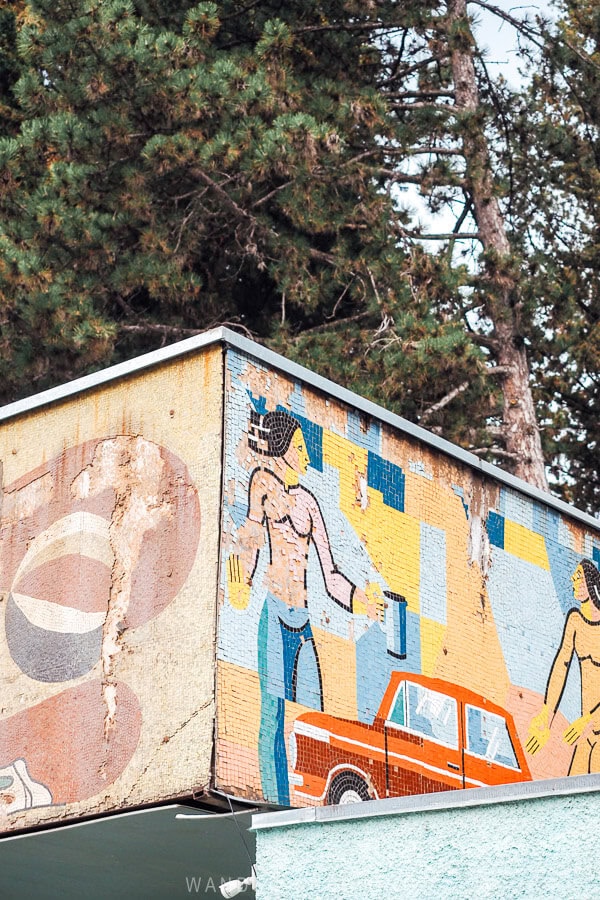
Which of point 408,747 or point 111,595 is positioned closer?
point 111,595

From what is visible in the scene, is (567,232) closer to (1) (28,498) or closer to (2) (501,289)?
(2) (501,289)

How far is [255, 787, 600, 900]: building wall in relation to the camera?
15.5ft

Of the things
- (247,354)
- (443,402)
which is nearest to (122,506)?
(247,354)

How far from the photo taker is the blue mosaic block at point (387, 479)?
808 cm

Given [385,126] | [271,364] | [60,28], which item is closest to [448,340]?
[385,126]

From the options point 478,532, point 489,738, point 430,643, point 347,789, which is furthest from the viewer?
point 478,532

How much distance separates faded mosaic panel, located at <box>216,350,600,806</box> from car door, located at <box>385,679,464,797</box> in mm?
13

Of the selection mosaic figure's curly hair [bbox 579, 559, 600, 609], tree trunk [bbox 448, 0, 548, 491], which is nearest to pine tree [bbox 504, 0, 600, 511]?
tree trunk [bbox 448, 0, 548, 491]

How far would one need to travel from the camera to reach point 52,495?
775cm

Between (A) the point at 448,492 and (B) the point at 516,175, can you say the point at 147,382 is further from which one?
(B) the point at 516,175

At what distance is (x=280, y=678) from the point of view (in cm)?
701

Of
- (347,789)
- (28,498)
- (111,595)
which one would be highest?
(28,498)

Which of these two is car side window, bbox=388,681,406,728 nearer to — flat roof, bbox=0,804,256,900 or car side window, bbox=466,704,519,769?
car side window, bbox=466,704,519,769

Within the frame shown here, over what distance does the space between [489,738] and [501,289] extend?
7.51m
